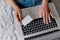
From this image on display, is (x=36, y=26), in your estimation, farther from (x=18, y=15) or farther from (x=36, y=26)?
(x=18, y=15)

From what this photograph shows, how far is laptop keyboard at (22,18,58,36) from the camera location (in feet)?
3.05

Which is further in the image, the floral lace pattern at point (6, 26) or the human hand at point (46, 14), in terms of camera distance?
the floral lace pattern at point (6, 26)

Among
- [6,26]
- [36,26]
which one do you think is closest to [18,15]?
[36,26]

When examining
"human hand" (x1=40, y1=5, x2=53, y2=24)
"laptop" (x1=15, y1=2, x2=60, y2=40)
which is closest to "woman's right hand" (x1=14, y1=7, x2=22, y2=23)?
"laptop" (x1=15, y1=2, x2=60, y2=40)

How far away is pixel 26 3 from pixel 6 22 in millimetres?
260

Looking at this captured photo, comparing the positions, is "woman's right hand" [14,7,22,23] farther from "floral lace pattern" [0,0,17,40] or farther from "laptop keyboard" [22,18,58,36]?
"floral lace pattern" [0,0,17,40]

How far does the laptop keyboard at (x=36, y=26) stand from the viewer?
93 cm

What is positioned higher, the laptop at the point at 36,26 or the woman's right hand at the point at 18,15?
the woman's right hand at the point at 18,15

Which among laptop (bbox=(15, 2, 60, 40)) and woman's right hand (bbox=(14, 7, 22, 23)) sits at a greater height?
woman's right hand (bbox=(14, 7, 22, 23))

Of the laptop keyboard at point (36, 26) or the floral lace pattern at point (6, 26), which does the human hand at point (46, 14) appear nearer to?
the laptop keyboard at point (36, 26)

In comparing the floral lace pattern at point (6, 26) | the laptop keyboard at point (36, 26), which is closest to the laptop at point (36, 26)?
the laptop keyboard at point (36, 26)

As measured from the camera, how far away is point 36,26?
3.09 ft

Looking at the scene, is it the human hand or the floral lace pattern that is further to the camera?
the floral lace pattern

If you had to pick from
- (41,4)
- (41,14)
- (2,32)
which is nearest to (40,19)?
(41,14)
